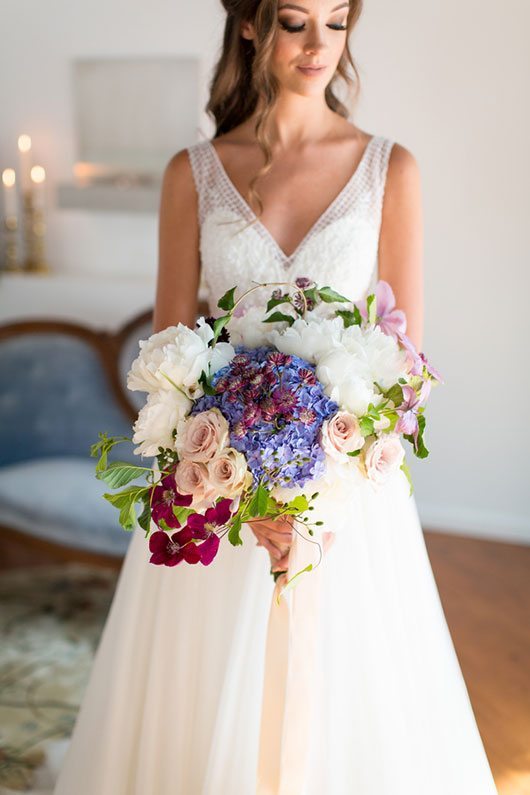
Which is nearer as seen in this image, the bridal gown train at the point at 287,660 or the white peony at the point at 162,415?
the white peony at the point at 162,415

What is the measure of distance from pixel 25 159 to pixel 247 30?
276 centimetres

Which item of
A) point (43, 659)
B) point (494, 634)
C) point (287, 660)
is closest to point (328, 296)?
point (287, 660)

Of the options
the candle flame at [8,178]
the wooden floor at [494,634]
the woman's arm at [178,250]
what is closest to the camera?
the woman's arm at [178,250]

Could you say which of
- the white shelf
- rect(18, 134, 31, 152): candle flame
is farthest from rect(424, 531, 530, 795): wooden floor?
rect(18, 134, 31, 152): candle flame

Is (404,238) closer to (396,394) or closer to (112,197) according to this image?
(396,394)

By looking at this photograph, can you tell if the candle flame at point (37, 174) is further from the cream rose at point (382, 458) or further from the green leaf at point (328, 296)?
the cream rose at point (382, 458)

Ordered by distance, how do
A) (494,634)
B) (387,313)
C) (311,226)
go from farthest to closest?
(494,634)
(311,226)
(387,313)

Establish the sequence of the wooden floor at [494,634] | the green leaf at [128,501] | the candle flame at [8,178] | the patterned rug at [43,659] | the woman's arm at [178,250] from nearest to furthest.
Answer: the green leaf at [128,501], the woman's arm at [178,250], the patterned rug at [43,659], the wooden floor at [494,634], the candle flame at [8,178]

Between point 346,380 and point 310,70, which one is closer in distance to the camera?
point 346,380

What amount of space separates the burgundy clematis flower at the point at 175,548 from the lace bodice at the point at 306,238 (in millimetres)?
613

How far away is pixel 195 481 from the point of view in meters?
1.31

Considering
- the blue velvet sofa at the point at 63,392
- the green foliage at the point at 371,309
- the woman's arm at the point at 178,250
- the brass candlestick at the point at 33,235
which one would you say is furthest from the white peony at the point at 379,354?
the brass candlestick at the point at 33,235

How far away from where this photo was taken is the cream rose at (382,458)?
4.36 ft

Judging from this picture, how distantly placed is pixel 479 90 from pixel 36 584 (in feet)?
9.02
